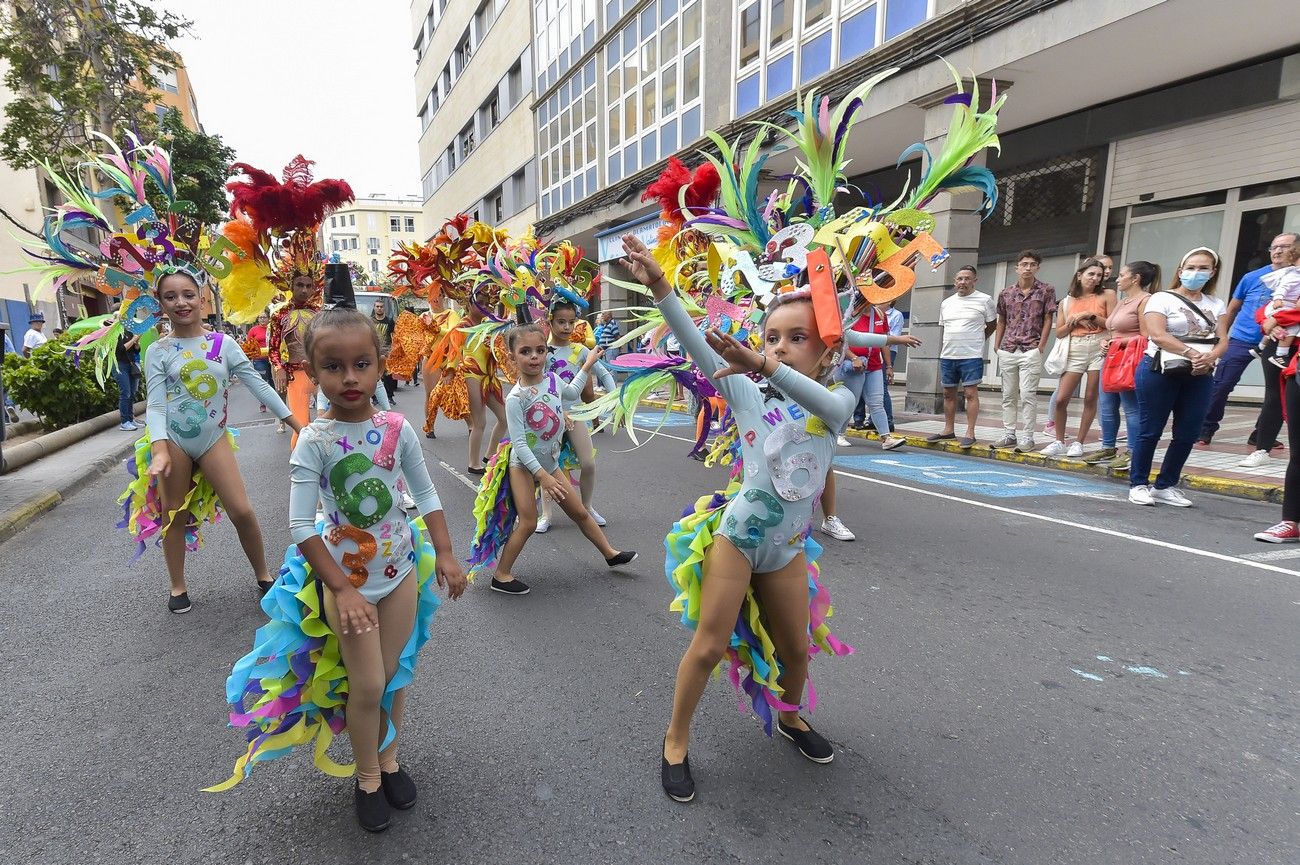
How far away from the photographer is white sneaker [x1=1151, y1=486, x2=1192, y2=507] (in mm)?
5719

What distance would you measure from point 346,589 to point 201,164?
2281 cm

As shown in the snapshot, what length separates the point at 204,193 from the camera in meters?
19.9

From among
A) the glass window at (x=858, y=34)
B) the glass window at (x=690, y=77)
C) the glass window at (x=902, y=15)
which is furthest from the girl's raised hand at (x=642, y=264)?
the glass window at (x=690, y=77)

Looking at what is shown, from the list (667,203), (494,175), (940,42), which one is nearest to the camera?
(667,203)

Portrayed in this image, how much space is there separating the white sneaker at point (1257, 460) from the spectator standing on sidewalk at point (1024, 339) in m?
1.87

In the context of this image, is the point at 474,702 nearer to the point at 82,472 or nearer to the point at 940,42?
the point at 82,472

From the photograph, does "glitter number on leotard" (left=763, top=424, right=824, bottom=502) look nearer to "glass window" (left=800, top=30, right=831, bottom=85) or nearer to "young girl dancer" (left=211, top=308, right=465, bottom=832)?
"young girl dancer" (left=211, top=308, right=465, bottom=832)

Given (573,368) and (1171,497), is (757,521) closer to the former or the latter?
(573,368)

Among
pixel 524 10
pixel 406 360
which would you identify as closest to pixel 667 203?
pixel 406 360

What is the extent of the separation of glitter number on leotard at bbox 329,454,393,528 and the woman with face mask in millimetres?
5579

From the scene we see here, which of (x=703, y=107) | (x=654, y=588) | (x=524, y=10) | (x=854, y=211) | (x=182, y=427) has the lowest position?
(x=654, y=588)

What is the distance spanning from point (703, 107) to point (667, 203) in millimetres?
12131

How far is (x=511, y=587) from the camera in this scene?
4090mm

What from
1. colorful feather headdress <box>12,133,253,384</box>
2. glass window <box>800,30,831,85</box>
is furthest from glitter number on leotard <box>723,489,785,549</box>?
glass window <box>800,30,831,85</box>
